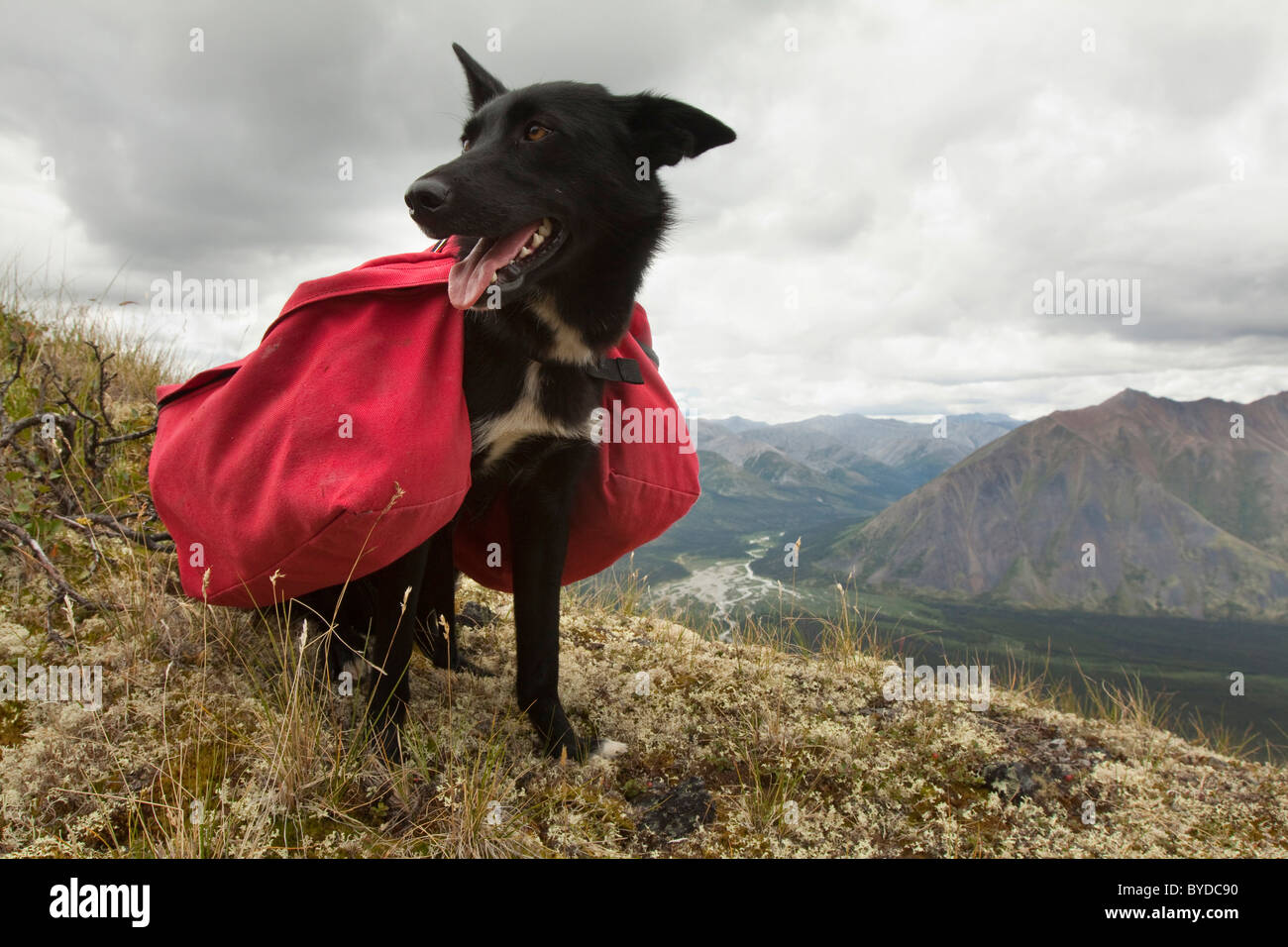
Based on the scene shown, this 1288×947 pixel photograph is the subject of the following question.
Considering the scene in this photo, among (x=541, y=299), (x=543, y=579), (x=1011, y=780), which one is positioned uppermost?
(x=541, y=299)

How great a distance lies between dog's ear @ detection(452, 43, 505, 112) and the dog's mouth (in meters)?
0.98

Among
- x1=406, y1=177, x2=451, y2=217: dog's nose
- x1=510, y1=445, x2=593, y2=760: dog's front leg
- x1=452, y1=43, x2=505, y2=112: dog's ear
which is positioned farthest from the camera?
x1=452, y1=43, x2=505, y2=112: dog's ear

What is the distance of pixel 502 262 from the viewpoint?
248cm

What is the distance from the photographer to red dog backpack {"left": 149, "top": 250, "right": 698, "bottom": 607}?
→ 90.5 inches

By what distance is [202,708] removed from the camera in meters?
2.64

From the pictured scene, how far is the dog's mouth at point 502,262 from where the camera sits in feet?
7.91

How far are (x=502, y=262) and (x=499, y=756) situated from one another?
6.29 feet

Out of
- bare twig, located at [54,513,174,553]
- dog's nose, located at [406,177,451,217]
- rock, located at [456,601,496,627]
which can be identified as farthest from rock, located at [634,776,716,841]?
bare twig, located at [54,513,174,553]

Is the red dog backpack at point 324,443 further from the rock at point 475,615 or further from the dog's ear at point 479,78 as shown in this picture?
the rock at point 475,615

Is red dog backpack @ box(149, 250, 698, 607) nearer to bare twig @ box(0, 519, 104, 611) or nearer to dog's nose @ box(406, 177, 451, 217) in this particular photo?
dog's nose @ box(406, 177, 451, 217)

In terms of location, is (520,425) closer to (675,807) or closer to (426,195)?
(426,195)

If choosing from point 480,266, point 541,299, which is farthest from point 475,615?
point 480,266

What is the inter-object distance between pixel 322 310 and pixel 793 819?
8.61 feet

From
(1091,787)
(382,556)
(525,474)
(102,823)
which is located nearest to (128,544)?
(102,823)
